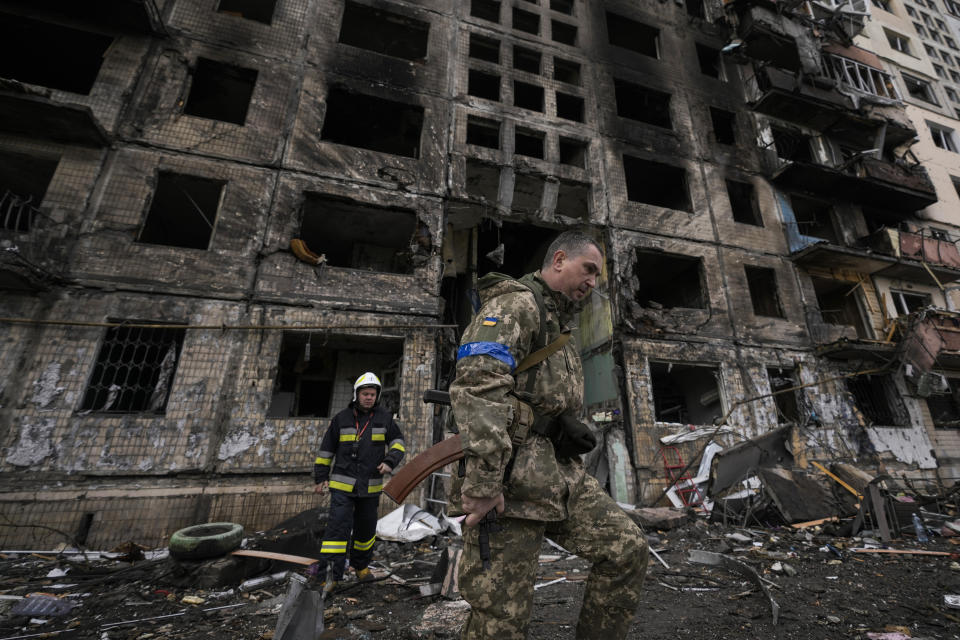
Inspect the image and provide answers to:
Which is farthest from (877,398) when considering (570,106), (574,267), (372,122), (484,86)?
(372,122)

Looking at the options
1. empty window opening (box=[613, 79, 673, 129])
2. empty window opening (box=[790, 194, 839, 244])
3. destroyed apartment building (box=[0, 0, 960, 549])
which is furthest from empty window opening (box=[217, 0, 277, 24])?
empty window opening (box=[790, 194, 839, 244])

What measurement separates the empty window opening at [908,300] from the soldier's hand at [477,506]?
1672 cm

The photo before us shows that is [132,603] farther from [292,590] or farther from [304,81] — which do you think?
[304,81]

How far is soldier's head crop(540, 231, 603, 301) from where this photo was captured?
2.14 meters

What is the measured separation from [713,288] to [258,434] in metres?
11.0

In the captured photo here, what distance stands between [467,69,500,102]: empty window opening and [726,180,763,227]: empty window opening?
25.9 feet

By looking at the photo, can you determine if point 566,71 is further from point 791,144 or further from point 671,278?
Answer: point 791,144

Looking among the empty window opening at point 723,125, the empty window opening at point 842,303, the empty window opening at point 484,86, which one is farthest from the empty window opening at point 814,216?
the empty window opening at point 484,86

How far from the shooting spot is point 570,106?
41.8 feet

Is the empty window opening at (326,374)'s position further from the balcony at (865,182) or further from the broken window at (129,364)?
the balcony at (865,182)

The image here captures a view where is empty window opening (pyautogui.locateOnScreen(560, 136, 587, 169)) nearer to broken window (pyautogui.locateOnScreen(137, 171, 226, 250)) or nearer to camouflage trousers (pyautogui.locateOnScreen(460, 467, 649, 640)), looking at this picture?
broken window (pyautogui.locateOnScreen(137, 171, 226, 250))

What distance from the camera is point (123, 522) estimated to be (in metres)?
5.65

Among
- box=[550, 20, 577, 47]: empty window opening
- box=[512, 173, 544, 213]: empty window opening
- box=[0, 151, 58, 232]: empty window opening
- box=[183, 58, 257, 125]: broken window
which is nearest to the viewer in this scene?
box=[0, 151, 58, 232]: empty window opening

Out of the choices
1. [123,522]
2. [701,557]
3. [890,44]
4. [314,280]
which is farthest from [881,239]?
[123,522]
